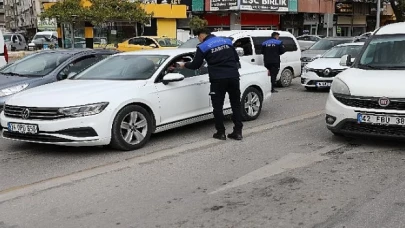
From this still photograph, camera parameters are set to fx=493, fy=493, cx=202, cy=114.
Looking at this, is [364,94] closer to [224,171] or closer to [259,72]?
[224,171]

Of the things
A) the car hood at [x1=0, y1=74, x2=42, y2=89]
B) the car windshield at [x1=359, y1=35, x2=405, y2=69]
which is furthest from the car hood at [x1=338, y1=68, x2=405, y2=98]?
the car hood at [x1=0, y1=74, x2=42, y2=89]

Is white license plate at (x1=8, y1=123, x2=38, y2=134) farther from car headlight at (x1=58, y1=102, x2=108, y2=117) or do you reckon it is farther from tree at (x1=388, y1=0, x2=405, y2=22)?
tree at (x1=388, y1=0, x2=405, y2=22)

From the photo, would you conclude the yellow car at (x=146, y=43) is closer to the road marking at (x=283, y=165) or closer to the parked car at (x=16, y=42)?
the parked car at (x=16, y=42)

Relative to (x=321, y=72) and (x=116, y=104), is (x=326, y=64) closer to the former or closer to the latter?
(x=321, y=72)

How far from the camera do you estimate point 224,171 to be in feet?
18.9

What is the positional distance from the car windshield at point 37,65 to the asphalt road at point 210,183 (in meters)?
2.15

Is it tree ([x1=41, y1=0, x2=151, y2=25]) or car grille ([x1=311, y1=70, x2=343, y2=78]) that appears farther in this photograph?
tree ([x1=41, y1=0, x2=151, y2=25])

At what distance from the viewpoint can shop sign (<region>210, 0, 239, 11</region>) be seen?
1312 inches

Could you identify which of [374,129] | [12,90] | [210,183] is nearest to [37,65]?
[12,90]

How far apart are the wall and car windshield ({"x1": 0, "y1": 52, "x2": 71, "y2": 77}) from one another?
102 feet

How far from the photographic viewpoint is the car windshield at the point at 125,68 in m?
7.33

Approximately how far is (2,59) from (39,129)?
21.9 feet

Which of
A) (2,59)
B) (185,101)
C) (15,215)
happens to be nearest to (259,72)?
(185,101)

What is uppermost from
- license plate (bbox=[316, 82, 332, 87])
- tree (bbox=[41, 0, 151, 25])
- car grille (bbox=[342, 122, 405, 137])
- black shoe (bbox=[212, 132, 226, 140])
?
tree (bbox=[41, 0, 151, 25])
